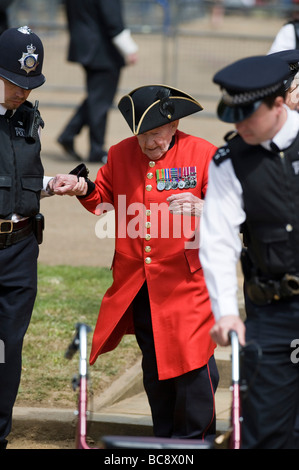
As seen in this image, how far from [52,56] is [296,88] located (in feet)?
39.9

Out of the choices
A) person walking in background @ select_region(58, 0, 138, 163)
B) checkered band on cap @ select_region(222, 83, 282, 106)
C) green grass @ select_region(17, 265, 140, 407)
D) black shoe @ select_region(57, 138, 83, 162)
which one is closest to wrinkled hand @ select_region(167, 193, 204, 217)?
checkered band on cap @ select_region(222, 83, 282, 106)

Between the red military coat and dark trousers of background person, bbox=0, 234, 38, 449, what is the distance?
1.28ft

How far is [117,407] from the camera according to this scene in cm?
559

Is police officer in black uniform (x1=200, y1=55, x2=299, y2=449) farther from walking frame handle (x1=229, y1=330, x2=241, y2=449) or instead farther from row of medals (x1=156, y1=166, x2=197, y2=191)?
row of medals (x1=156, y1=166, x2=197, y2=191)

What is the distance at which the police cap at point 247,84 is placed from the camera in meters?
3.53

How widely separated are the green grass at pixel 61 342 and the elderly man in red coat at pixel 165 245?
3.85 feet

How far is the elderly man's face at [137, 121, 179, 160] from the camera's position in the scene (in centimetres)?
446

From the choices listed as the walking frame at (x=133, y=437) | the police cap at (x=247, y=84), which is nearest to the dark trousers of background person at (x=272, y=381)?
the walking frame at (x=133, y=437)

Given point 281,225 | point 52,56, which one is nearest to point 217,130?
point 52,56

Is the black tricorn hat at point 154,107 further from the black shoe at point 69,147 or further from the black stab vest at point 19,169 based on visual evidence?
the black shoe at point 69,147

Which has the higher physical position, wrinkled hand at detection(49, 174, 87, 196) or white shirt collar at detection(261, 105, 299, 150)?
white shirt collar at detection(261, 105, 299, 150)

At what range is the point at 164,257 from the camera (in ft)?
14.8

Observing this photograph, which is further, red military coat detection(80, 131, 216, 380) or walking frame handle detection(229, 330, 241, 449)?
red military coat detection(80, 131, 216, 380)
